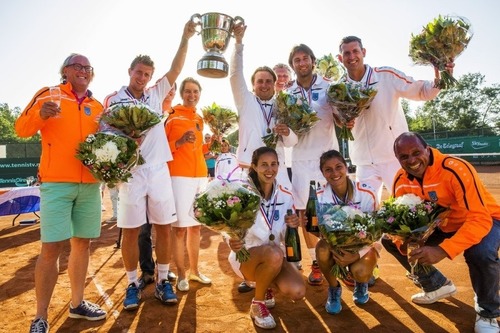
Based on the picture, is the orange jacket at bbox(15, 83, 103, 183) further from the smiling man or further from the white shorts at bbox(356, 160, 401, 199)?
the white shorts at bbox(356, 160, 401, 199)

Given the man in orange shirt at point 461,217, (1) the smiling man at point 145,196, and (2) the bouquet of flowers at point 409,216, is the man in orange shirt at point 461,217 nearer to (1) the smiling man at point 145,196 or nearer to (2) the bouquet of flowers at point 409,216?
(2) the bouquet of flowers at point 409,216

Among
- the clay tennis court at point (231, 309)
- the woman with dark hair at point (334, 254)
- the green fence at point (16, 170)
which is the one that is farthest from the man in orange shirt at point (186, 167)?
the green fence at point (16, 170)

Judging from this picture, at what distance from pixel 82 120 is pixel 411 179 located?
364cm

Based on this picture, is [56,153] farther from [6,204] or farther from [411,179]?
[6,204]

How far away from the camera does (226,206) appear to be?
315cm

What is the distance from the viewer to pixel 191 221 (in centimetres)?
486

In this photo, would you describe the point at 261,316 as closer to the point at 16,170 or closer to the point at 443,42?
the point at 443,42

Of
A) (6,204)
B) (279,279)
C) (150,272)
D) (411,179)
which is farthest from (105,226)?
(411,179)

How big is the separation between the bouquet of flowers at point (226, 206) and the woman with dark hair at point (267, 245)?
37 cm

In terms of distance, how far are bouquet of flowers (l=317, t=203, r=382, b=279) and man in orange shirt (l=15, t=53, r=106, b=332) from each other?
255cm

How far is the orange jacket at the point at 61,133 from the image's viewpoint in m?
3.53

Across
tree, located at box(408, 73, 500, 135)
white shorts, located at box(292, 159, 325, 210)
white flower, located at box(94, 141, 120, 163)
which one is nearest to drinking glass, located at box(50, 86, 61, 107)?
white flower, located at box(94, 141, 120, 163)

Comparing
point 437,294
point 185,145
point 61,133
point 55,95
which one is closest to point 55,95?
point 55,95

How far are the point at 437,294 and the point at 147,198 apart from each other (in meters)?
3.61
